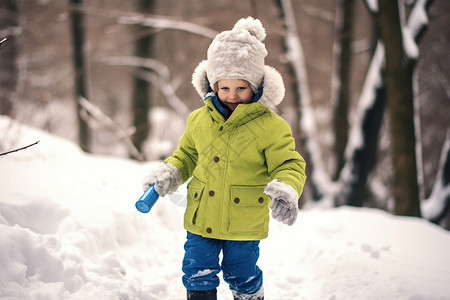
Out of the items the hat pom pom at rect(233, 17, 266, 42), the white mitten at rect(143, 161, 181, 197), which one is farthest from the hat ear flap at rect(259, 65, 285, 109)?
the white mitten at rect(143, 161, 181, 197)

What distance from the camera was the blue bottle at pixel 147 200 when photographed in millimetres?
1748

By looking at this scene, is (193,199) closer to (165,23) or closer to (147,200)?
(147,200)

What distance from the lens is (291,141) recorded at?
1.84 m

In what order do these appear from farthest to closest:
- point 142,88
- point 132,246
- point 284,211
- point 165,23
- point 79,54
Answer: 1. point 142,88
2. point 79,54
3. point 165,23
4. point 132,246
5. point 284,211

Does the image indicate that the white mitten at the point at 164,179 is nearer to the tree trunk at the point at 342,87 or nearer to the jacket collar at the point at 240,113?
the jacket collar at the point at 240,113

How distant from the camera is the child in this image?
1820 millimetres

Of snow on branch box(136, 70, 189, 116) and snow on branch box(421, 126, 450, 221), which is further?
snow on branch box(136, 70, 189, 116)

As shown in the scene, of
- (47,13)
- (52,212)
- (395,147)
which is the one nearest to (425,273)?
(395,147)

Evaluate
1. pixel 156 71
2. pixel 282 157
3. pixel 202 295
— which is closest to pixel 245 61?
pixel 282 157

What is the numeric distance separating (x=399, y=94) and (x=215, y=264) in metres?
3.19

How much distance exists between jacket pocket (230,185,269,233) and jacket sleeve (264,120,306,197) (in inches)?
5.7

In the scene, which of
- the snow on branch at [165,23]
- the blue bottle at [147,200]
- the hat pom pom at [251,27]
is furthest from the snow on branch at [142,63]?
the blue bottle at [147,200]

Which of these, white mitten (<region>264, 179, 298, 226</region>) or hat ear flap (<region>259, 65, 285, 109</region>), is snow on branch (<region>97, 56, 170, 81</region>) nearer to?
hat ear flap (<region>259, 65, 285, 109</region>)

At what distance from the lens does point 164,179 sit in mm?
1908
